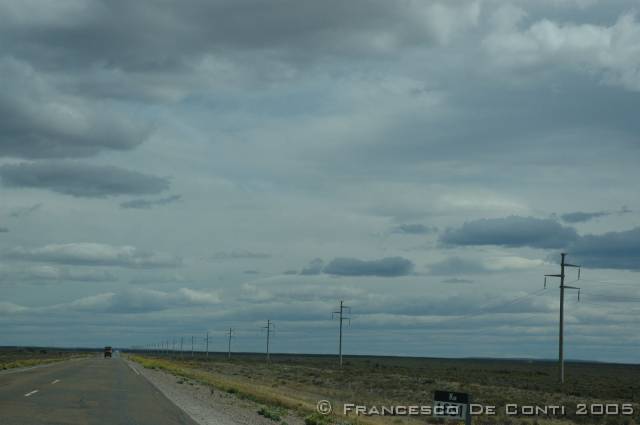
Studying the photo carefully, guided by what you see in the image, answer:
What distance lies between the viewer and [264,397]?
33594 millimetres

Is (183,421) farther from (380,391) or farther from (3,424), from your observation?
(380,391)

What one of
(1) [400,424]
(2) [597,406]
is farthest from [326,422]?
(2) [597,406]

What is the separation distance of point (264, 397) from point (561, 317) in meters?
27.6

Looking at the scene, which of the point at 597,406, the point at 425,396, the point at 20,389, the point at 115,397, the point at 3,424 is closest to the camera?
the point at 3,424

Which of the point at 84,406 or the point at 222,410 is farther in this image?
the point at 222,410

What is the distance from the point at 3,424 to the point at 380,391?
35746 mm

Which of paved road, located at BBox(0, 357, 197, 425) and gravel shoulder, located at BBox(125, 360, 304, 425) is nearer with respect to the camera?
paved road, located at BBox(0, 357, 197, 425)

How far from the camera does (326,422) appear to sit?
22.4m

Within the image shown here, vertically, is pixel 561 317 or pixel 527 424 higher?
pixel 561 317

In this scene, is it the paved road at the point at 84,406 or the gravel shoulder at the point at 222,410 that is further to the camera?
the gravel shoulder at the point at 222,410

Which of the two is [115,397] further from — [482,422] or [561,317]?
[561,317]

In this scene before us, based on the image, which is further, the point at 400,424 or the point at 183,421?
the point at 400,424

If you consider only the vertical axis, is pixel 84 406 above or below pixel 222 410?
above

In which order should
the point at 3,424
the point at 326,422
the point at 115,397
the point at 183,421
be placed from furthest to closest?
the point at 115,397 < the point at 326,422 < the point at 183,421 < the point at 3,424
